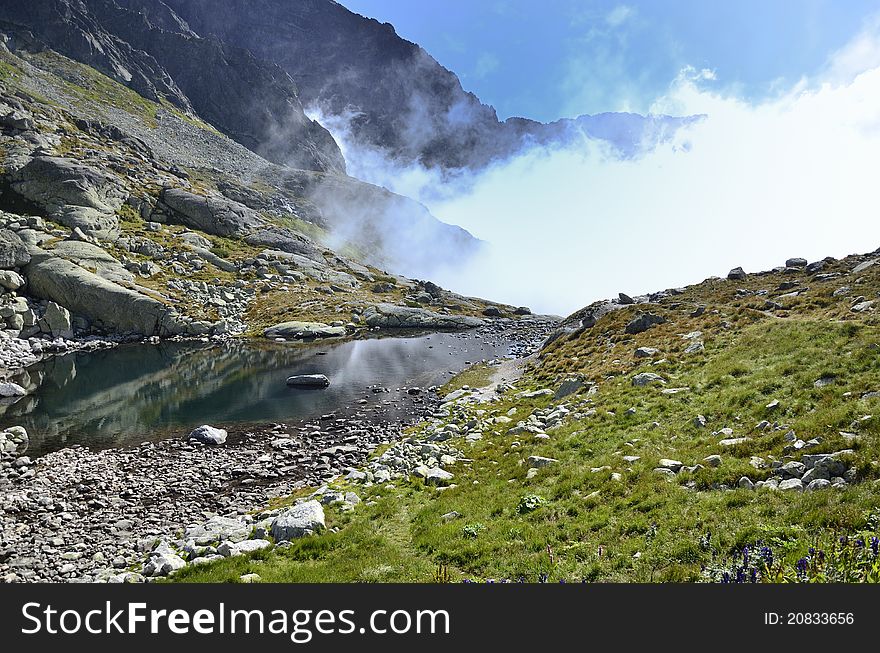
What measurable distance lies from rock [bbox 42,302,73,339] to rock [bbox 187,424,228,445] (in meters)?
48.5

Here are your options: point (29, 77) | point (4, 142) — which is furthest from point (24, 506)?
point (29, 77)

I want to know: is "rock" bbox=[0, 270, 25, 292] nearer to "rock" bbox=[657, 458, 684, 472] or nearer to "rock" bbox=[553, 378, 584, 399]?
"rock" bbox=[553, 378, 584, 399]

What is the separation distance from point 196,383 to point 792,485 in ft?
157

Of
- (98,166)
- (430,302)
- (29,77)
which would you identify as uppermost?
(29,77)

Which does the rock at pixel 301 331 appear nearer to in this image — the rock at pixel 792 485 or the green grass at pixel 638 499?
the green grass at pixel 638 499

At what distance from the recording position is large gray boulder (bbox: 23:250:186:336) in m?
68.8

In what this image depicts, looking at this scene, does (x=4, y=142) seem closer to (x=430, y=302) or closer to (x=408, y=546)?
(x=430, y=302)

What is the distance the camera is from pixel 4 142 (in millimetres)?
113188

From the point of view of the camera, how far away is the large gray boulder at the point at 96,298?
68.8 m

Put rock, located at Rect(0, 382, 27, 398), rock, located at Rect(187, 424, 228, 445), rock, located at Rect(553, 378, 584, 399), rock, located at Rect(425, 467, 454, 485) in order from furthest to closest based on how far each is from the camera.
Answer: rock, located at Rect(0, 382, 27, 398) < rock, located at Rect(553, 378, 584, 399) < rock, located at Rect(187, 424, 228, 445) < rock, located at Rect(425, 467, 454, 485)

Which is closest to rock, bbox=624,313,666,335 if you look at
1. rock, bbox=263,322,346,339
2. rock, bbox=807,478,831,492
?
rock, bbox=807,478,831,492

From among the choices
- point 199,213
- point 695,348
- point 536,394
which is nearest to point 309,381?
point 536,394

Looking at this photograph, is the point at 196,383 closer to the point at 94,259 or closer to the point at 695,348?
the point at 695,348
